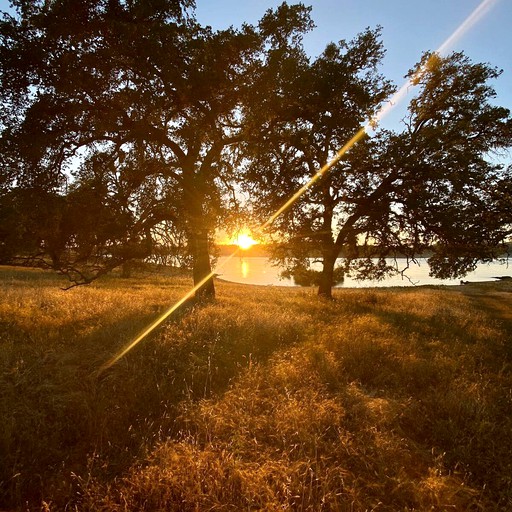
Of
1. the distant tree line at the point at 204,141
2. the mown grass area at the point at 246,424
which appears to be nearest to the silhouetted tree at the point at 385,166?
the distant tree line at the point at 204,141

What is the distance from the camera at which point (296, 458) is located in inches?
150

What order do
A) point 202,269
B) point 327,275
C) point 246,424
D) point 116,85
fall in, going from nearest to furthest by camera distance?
1. point 246,424
2. point 116,85
3. point 202,269
4. point 327,275

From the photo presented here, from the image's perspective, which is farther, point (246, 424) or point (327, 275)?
point (327, 275)

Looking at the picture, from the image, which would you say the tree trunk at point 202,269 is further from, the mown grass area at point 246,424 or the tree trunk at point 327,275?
the tree trunk at point 327,275

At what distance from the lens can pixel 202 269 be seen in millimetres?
15281

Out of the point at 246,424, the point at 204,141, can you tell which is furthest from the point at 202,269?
the point at 246,424

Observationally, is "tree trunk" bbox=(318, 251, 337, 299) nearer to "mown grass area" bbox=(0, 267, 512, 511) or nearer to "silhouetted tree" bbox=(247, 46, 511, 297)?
"silhouetted tree" bbox=(247, 46, 511, 297)

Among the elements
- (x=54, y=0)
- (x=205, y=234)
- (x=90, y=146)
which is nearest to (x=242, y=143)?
(x=205, y=234)

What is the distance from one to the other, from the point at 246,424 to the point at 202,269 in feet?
37.0

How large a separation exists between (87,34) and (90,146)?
4746 mm

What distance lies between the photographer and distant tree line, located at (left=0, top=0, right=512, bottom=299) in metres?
8.75

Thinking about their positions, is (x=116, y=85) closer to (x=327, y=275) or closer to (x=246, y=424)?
(x=246, y=424)

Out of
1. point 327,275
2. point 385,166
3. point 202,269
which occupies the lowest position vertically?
point 327,275

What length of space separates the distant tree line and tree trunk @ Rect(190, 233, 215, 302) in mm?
91
